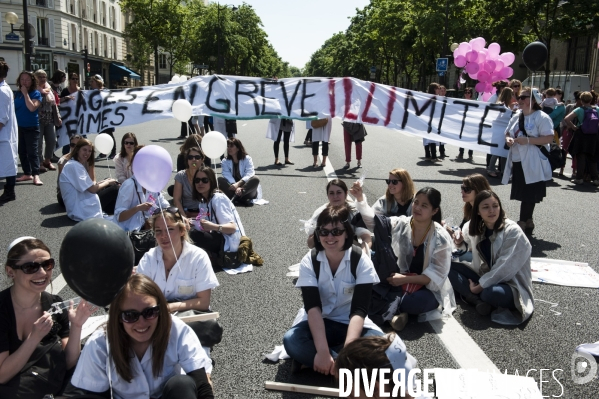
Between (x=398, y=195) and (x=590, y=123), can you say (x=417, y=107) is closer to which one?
(x=590, y=123)

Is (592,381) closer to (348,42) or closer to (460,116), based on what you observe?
(460,116)

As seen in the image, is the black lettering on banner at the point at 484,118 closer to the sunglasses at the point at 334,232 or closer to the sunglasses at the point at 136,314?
the sunglasses at the point at 334,232

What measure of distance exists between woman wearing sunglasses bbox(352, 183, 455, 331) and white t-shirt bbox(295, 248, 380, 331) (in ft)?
2.34

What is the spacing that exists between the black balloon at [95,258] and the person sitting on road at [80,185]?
17.6ft

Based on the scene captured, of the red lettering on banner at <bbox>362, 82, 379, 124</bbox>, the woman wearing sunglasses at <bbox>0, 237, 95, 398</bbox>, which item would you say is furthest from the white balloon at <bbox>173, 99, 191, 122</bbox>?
the woman wearing sunglasses at <bbox>0, 237, 95, 398</bbox>

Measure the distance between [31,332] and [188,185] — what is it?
4072mm

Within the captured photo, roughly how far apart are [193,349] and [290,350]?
0.87 m

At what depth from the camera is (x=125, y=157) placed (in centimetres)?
820

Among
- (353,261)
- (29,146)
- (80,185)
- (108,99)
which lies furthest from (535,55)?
(29,146)

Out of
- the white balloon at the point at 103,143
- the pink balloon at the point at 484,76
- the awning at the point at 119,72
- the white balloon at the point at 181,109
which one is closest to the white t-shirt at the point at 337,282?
the white balloon at the point at 103,143

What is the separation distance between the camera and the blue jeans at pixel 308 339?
3.80 metres

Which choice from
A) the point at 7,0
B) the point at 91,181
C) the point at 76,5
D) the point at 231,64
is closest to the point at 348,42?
the point at 231,64

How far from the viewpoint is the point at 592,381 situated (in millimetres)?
3760

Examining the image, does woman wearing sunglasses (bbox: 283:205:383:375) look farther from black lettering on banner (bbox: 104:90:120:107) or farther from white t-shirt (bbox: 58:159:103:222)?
black lettering on banner (bbox: 104:90:120:107)
